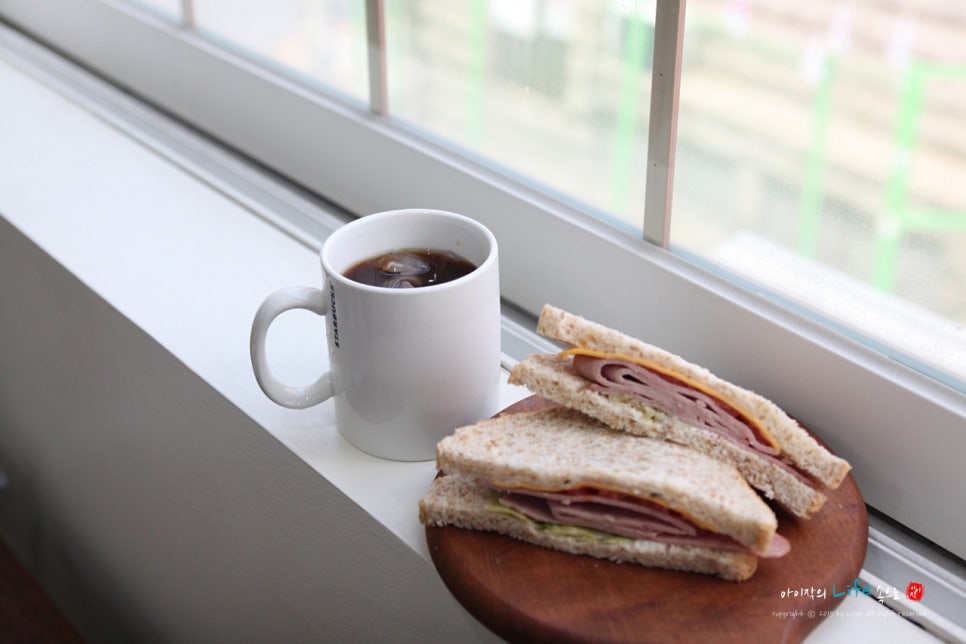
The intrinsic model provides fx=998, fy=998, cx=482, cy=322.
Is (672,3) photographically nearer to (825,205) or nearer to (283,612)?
(825,205)

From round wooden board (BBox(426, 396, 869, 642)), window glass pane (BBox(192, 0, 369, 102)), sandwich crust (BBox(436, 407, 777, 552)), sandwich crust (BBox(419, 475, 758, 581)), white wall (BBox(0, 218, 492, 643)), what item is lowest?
white wall (BBox(0, 218, 492, 643))

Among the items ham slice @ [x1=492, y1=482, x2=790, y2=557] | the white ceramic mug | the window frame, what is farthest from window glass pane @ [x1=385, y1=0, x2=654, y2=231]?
ham slice @ [x1=492, y1=482, x2=790, y2=557]

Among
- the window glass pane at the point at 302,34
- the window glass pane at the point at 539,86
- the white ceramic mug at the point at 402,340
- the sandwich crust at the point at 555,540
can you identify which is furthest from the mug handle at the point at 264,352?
the window glass pane at the point at 302,34

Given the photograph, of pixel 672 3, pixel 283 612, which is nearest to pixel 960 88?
pixel 672 3

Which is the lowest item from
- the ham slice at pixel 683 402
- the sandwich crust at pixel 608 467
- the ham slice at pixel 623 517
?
the ham slice at pixel 623 517

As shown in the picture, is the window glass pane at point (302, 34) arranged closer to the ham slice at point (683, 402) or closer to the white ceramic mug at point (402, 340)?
the white ceramic mug at point (402, 340)

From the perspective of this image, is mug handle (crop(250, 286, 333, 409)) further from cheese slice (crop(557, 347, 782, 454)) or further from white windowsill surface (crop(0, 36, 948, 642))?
cheese slice (crop(557, 347, 782, 454))

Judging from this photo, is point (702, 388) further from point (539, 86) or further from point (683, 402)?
point (539, 86)
